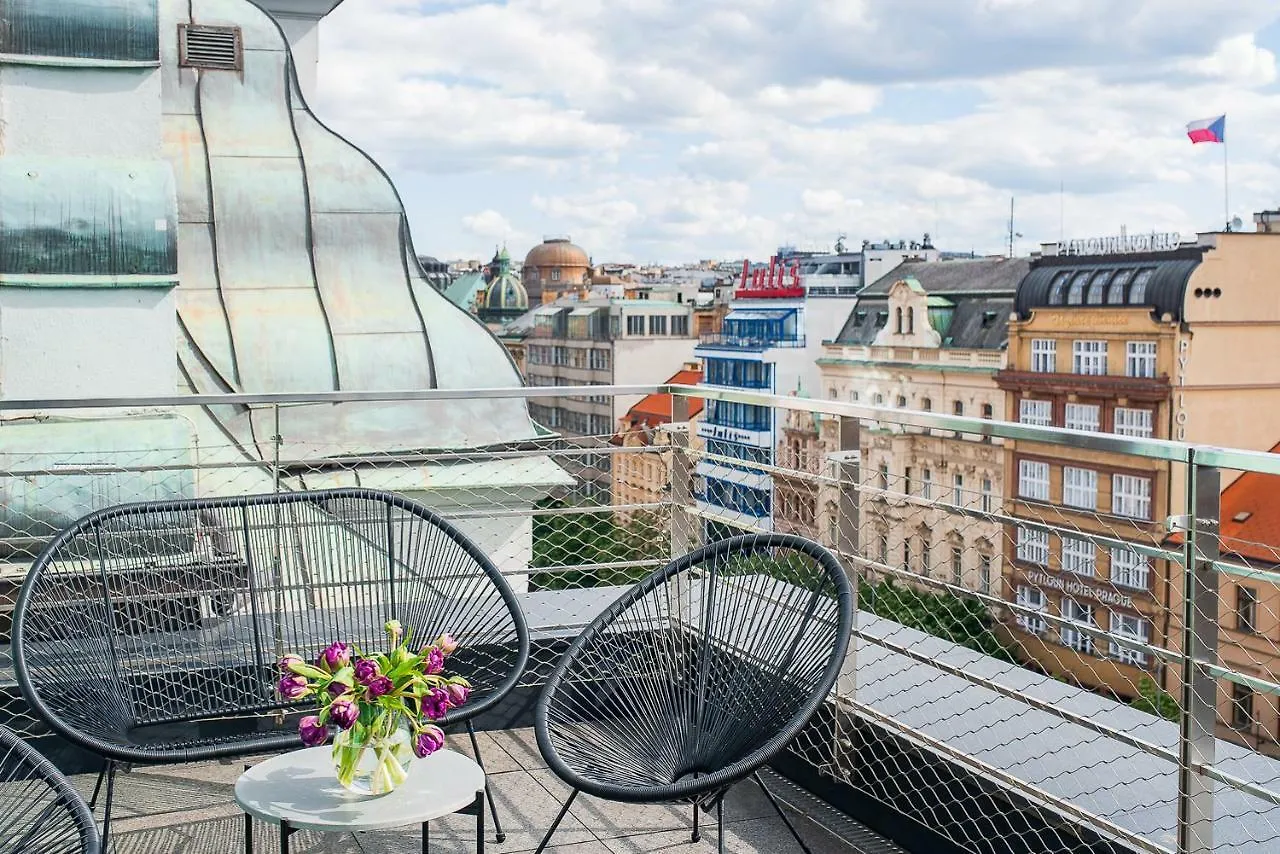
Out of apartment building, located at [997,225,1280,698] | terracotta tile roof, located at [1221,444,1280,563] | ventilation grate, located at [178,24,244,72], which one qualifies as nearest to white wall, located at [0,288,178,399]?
ventilation grate, located at [178,24,244,72]

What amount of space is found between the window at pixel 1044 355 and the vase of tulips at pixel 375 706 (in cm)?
4040

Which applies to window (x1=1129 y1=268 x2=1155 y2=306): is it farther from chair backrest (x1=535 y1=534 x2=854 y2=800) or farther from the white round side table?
the white round side table

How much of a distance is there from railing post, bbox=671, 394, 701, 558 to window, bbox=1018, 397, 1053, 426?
38.6 meters

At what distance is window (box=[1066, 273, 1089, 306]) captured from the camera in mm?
39594

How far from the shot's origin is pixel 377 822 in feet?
6.70

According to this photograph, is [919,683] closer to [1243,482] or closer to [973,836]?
[973,836]

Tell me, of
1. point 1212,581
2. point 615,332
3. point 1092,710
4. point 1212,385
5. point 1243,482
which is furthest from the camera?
point 615,332

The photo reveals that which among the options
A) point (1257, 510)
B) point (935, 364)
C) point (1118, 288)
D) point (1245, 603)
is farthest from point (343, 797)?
point (935, 364)

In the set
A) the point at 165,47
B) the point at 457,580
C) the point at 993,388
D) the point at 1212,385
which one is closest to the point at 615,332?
the point at 993,388

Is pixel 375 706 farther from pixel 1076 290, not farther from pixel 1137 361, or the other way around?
pixel 1076 290

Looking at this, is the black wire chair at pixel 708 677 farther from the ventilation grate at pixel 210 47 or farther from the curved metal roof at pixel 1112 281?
the curved metal roof at pixel 1112 281

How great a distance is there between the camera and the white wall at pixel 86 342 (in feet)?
18.4

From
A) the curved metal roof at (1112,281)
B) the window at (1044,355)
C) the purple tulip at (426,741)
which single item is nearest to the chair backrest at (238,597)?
the purple tulip at (426,741)

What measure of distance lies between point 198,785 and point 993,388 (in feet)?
138
